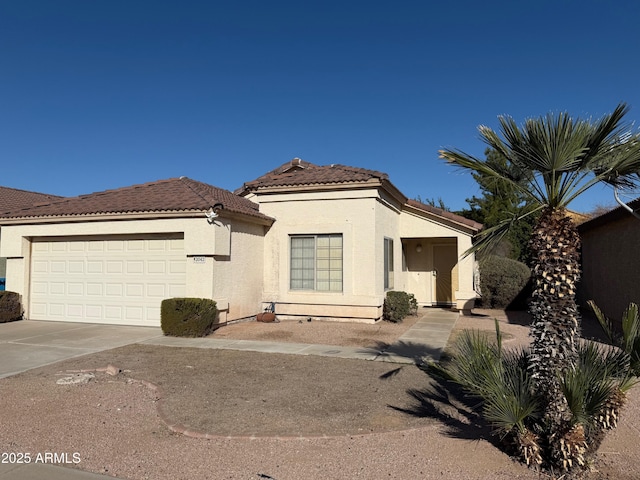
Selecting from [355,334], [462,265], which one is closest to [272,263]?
[355,334]

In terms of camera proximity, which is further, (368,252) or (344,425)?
(368,252)

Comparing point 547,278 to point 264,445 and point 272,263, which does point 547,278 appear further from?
point 272,263

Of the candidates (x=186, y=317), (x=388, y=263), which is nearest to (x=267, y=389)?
(x=186, y=317)

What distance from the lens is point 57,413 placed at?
5.81m

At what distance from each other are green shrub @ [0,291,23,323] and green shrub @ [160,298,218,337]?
223 inches

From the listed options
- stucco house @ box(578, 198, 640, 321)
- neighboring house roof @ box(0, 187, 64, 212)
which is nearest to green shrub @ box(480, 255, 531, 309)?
stucco house @ box(578, 198, 640, 321)

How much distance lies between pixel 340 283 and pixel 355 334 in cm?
249

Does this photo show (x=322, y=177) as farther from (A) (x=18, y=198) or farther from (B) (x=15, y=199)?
(A) (x=18, y=198)

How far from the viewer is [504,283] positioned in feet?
58.9

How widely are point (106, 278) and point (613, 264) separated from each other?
48.3 feet

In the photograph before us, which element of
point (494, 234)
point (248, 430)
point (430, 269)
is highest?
point (494, 234)

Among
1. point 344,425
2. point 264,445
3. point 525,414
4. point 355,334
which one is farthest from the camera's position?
point 355,334

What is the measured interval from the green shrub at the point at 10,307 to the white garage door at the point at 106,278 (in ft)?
1.35

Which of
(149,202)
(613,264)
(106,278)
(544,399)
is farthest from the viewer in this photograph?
(613,264)
